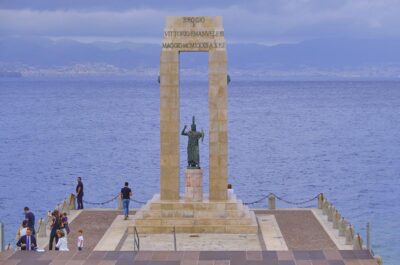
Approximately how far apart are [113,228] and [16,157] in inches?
1949

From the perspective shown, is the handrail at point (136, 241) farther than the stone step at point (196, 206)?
No

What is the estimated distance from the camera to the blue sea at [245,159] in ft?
184

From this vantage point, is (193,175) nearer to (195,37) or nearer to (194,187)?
(194,187)

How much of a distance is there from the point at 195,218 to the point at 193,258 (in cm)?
770

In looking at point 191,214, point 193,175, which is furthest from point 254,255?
point 193,175

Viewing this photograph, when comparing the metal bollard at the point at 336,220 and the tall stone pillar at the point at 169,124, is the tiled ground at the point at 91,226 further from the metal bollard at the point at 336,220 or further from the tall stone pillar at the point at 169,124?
the metal bollard at the point at 336,220

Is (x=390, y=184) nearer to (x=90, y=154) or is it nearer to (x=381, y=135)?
(x=90, y=154)

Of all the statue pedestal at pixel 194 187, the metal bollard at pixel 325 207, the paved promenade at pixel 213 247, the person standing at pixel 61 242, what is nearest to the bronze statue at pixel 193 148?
the statue pedestal at pixel 194 187

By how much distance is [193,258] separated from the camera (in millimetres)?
26469

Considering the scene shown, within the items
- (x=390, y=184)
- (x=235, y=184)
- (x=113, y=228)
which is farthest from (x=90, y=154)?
(x=113, y=228)

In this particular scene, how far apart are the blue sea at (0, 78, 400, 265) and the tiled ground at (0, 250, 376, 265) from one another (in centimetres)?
1346

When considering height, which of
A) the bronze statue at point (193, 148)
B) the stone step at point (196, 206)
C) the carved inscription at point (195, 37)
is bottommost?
the stone step at point (196, 206)

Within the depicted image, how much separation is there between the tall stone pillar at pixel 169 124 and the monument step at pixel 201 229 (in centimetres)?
150

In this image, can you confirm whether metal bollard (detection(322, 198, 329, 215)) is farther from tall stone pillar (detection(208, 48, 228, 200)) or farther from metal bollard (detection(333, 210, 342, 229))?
tall stone pillar (detection(208, 48, 228, 200))
